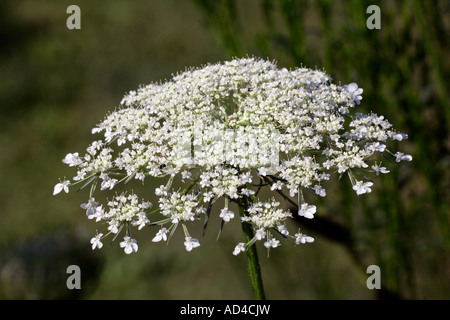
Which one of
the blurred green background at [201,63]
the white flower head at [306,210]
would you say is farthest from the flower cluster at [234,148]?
the blurred green background at [201,63]

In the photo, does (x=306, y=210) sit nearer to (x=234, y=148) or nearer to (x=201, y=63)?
(x=234, y=148)

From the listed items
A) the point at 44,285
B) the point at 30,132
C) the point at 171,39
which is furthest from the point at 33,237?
the point at 171,39

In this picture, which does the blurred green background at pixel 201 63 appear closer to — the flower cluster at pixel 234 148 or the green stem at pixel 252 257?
the flower cluster at pixel 234 148

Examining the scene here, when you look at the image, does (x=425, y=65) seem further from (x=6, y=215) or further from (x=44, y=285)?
(x=6, y=215)

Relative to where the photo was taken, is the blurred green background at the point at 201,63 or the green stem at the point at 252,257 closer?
the green stem at the point at 252,257

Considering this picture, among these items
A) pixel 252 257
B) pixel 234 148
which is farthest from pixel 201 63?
pixel 252 257

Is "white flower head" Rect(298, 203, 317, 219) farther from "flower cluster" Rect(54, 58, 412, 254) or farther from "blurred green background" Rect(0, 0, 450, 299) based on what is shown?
"blurred green background" Rect(0, 0, 450, 299)
